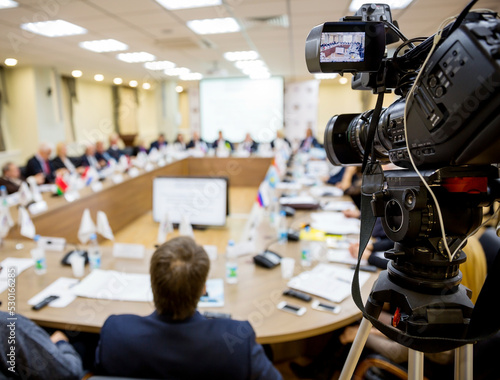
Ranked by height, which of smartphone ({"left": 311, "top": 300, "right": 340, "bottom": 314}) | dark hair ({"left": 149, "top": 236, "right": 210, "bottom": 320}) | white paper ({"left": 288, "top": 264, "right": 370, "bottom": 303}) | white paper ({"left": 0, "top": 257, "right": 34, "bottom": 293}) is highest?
dark hair ({"left": 149, "top": 236, "right": 210, "bottom": 320})

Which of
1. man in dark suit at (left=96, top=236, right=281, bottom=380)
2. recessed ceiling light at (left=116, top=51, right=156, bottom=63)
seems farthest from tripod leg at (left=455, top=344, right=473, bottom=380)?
recessed ceiling light at (left=116, top=51, right=156, bottom=63)

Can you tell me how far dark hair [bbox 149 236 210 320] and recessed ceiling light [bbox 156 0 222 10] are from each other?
2920 millimetres

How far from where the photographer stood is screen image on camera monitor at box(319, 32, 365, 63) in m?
0.64

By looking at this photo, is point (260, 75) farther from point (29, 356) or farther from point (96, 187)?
point (29, 356)

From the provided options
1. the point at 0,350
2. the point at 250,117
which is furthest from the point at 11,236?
the point at 250,117

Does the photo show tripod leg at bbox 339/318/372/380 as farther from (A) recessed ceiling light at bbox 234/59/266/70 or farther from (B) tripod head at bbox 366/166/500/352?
(A) recessed ceiling light at bbox 234/59/266/70

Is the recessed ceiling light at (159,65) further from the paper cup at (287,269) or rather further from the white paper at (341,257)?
the paper cup at (287,269)

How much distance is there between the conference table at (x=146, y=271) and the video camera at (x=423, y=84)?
32.9 inches

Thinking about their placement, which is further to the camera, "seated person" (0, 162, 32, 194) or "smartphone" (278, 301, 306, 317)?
"seated person" (0, 162, 32, 194)

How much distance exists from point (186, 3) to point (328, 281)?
10.1 feet

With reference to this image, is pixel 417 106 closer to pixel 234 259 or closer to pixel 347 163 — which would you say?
pixel 347 163

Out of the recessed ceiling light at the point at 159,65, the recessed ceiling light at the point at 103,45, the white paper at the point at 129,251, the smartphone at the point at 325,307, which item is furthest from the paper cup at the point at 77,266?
the recessed ceiling light at the point at 159,65

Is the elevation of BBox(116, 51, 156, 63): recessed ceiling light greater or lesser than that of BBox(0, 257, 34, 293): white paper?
greater

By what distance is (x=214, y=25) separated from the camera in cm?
422
